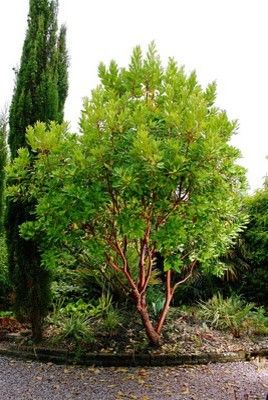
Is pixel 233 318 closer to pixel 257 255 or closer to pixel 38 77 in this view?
pixel 257 255

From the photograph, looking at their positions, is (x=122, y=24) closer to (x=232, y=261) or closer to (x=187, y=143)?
(x=187, y=143)

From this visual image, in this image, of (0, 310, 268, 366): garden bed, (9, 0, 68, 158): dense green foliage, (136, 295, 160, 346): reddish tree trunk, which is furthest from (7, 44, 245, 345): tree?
(9, 0, 68, 158): dense green foliage

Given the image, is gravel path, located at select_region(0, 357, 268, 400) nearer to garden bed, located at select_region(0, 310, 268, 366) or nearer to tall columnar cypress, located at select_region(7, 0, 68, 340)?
garden bed, located at select_region(0, 310, 268, 366)

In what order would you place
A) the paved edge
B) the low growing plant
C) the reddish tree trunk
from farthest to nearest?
the low growing plant < the reddish tree trunk < the paved edge

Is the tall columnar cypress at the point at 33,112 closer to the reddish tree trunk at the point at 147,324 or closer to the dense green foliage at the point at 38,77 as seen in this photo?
the dense green foliage at the point at 38,77

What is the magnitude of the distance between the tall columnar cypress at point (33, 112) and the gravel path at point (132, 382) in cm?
90

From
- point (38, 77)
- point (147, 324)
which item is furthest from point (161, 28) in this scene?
point (147, 324)

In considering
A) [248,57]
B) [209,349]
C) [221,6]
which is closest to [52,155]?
[209,349]

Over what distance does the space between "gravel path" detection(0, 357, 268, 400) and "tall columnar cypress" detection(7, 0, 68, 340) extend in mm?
905

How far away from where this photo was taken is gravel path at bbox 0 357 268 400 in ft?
12.6

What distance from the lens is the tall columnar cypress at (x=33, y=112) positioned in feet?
18.2

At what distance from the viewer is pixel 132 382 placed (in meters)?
4.21

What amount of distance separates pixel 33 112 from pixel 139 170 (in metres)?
2.36

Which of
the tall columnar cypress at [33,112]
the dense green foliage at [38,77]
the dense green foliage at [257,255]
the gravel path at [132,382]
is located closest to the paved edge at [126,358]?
the gravel path at [132,382]
